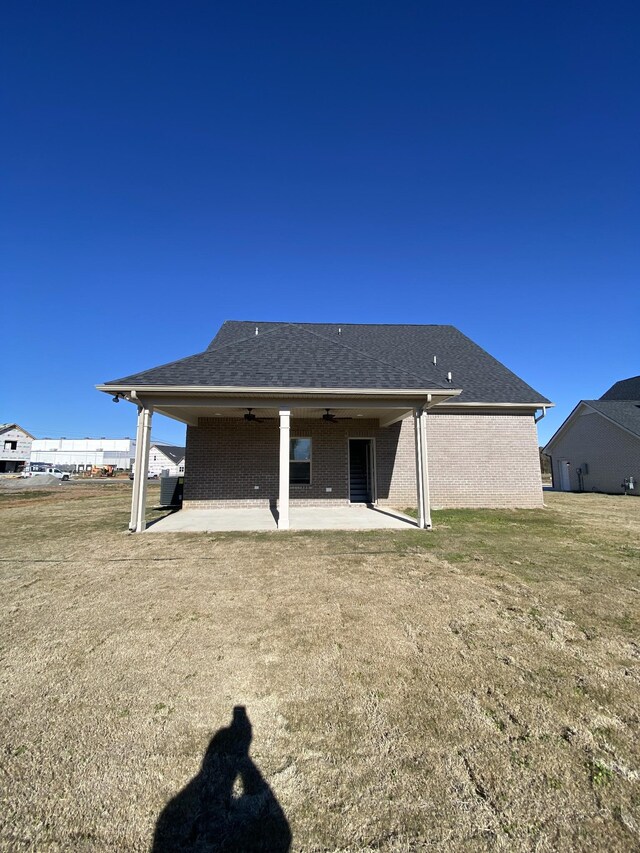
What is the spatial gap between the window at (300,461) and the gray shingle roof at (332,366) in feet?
11.1

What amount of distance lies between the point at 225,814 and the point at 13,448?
67.3m

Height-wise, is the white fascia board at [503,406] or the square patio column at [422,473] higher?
the white fascia board at [503,406]

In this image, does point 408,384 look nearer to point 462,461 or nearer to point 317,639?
point 462,461

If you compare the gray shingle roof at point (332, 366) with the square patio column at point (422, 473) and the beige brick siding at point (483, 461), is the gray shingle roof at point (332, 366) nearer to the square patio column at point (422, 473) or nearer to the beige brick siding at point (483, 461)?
the square patio column at point (422, 473)

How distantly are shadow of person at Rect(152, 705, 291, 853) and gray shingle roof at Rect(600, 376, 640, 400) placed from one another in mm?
29915

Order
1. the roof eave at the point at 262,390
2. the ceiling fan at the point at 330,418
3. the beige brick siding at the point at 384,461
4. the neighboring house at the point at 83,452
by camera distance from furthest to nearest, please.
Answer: the neighboring house at the point at 83,452 → the beige brick siding at the point at 384,461 → the ceiling fan at the point at 330,418 → the roof eave at the point at 262,390

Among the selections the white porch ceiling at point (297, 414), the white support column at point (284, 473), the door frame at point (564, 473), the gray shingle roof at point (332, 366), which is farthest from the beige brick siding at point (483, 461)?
the door frame at point (564, 473)

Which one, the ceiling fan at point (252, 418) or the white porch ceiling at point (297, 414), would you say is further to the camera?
the ceiling fan at point (252, 418)

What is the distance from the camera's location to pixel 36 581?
4680mm

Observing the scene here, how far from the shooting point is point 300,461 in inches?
477

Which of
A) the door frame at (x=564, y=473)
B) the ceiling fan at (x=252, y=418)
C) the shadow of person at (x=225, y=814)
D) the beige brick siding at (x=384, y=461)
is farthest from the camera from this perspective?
the door frame at (x=564, y=473)

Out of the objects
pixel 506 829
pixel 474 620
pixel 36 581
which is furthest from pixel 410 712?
pixel 36 581

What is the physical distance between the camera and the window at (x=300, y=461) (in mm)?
12062

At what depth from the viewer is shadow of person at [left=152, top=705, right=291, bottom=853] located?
152 centimetres
